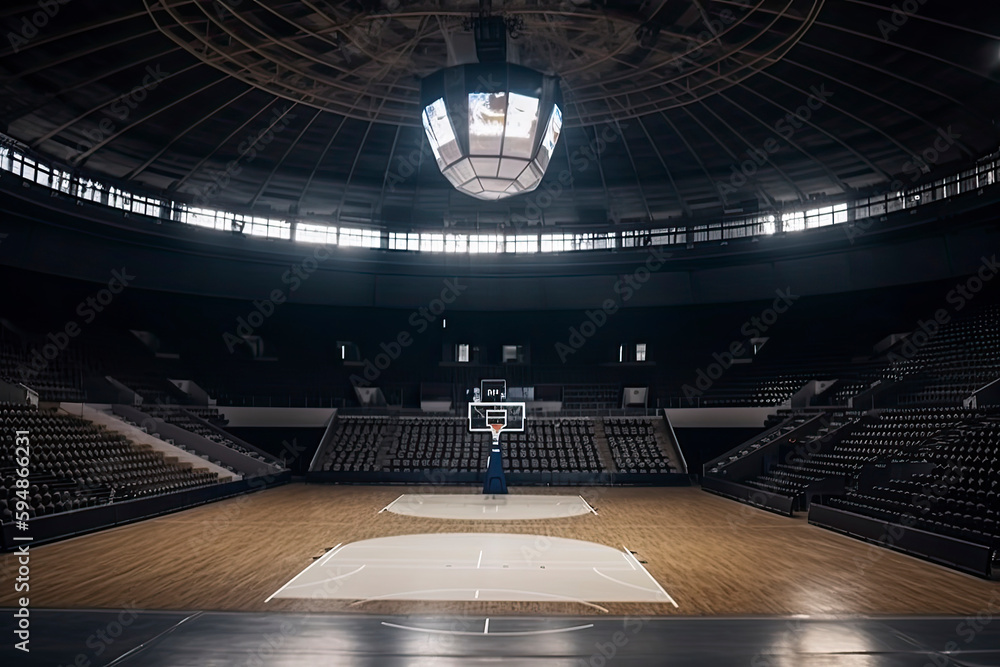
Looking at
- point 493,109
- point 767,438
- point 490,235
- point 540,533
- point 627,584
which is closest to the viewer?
point 627,584

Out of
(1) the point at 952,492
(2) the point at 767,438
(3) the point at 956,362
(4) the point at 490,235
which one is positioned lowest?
(1) the point at 952,492

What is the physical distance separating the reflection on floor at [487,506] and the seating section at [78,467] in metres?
6.94

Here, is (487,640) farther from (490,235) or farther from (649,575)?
(490,235)

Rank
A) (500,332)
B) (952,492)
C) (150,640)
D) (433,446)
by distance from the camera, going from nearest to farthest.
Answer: (150,640), (952,492), (433,446), (500,332)

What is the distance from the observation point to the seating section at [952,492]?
13.3 meters

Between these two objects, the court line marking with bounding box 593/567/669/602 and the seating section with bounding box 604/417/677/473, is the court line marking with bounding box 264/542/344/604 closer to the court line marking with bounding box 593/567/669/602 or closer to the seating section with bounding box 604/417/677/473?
the court line marking with bounding box 593/567/669/602

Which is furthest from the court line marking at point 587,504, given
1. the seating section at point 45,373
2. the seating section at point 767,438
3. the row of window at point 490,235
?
the seating section at point 45,373

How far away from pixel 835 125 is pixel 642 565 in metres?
18.3

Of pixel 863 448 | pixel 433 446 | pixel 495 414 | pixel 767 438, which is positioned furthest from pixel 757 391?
pixel 433 446

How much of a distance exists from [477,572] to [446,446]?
1903 centimetres

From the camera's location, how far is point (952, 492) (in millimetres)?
14688

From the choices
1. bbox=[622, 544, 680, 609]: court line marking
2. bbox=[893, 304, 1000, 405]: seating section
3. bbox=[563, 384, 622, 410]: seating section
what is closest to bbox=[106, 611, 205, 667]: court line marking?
bbox=[622, 544, 680, 609]: court line marking

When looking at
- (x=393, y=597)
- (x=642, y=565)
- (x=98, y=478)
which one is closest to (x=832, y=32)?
(x=642, y=565)

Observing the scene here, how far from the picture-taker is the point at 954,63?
18.5m
